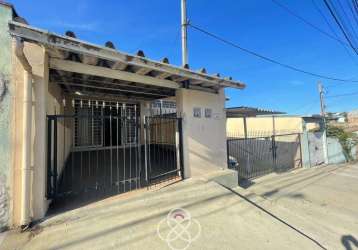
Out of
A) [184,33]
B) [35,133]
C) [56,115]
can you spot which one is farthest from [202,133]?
[184,33]

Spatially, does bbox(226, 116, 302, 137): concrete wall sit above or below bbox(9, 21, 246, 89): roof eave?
below

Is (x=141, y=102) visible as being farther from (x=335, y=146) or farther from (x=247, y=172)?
(x=335, y=146)

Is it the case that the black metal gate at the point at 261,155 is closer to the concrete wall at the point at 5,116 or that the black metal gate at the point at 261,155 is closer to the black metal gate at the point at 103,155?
the black metal gate at the point at 103,155

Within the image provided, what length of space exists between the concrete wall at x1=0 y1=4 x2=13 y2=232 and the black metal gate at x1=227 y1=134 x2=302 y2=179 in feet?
21.5

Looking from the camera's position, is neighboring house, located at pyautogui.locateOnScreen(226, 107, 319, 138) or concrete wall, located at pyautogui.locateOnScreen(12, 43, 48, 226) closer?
concrete wall, located at pyautogui.locateOnScreen(12, 43, 48, 226)

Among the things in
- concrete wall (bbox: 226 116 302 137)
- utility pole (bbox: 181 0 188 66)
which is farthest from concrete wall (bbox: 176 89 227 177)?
concrete wall (bbox: 226 116 302 137)

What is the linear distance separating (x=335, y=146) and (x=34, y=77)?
696 inches

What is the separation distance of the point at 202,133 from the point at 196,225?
3.04 m

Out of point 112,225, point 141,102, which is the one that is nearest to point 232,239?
point 112,225

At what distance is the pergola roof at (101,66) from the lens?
3332 mm

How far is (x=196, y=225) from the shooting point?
3688 mm

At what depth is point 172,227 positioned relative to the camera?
354 centimetres

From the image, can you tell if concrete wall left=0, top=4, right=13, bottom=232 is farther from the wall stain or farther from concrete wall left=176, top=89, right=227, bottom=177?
concrete wall left=176, top=89, right=227, bottom=177

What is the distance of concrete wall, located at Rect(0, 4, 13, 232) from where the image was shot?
125 inches
